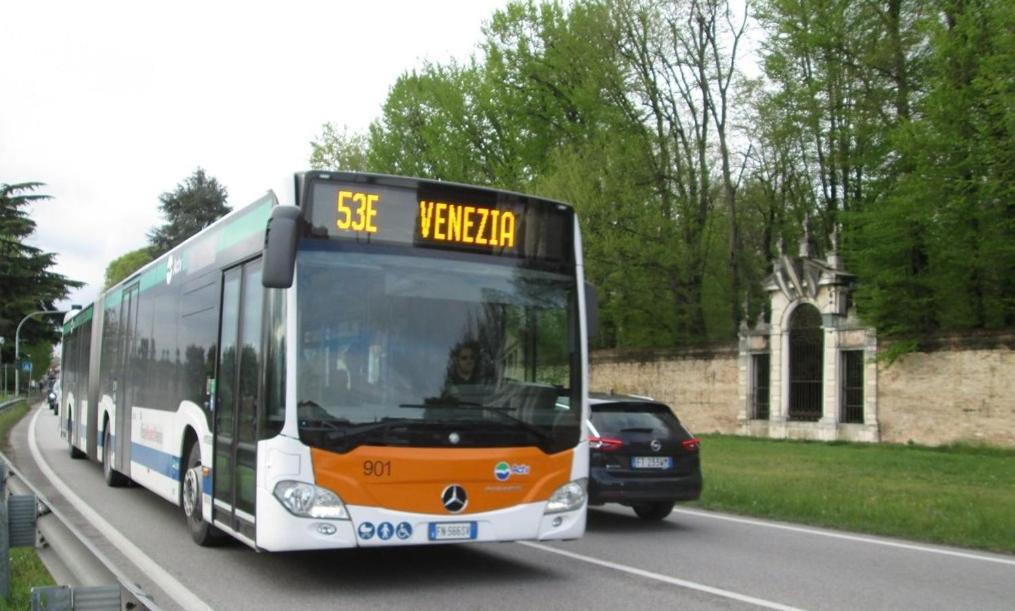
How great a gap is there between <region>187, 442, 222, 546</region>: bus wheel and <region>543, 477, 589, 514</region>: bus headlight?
3.45 m

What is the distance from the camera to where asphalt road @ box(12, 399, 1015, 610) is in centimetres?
827

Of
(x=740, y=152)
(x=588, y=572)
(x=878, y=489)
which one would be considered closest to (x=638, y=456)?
(x=588, y=572)

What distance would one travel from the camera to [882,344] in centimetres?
2861

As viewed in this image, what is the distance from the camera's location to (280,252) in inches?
301

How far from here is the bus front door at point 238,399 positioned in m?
8.57

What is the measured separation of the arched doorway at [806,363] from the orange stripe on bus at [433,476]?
23833 mm

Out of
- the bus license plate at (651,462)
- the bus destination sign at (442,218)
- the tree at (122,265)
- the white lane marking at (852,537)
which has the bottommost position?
the white lane marking at (852,537)

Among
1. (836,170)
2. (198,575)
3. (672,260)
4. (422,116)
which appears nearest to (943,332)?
(836,170)

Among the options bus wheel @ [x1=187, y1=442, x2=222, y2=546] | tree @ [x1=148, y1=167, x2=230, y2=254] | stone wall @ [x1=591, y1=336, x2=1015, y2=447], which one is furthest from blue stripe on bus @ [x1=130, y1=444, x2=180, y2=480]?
tree @ [x1=148, y1=167, x2=230, y2=254]

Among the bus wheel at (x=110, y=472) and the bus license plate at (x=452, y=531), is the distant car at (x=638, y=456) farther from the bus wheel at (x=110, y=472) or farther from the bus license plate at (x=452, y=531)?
the bus wheel at (x=110, y=472)

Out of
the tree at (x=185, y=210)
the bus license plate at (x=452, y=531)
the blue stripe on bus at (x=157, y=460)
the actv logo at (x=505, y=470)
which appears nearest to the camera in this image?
the bus license plate at (x=452, y=531)

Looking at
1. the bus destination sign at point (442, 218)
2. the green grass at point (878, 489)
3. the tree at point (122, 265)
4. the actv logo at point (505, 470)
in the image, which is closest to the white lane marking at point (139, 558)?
the actv logo at point (505, 470)

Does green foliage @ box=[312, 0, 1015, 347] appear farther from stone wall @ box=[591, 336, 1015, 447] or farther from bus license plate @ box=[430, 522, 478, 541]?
bus license plate @ box=[430, 522, 478, 541]

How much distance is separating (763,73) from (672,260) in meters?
7.01
